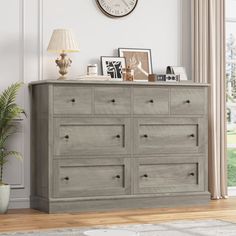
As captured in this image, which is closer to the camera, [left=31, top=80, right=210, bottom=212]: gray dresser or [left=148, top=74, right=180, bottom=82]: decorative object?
[left=31, top=80, right=210, bottom=212]: gray dresser

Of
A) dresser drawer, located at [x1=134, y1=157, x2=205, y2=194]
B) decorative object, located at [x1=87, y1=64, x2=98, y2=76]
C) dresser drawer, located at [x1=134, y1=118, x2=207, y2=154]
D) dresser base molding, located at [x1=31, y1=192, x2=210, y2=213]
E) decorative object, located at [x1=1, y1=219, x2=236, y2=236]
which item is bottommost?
decorative object, located at [x1=1, y1=219, x2=236, y2=236]

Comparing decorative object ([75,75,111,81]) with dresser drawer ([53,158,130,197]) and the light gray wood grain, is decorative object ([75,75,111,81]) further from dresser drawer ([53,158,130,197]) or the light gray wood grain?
dresser drawer ([53,158,130,197])

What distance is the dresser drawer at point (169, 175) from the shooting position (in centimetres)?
593

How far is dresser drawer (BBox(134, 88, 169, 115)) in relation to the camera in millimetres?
5914

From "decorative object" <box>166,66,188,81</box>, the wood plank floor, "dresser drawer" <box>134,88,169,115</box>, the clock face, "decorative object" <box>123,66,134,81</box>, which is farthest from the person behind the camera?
"decorative object" <box>166,66,188,81</box>

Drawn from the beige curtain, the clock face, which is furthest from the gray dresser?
the clock face

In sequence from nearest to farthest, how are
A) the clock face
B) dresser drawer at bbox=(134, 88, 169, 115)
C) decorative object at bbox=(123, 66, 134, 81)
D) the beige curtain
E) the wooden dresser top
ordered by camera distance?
1. the wooden dresser top
2. dresser drawer at bbox=(134, 88, 169, 115)
3. decorative object at bbox=(123, 66, 134, 81)
4. the clock face
5. the beige curtain

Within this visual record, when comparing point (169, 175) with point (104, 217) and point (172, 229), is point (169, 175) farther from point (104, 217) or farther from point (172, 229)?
point (172, 229)

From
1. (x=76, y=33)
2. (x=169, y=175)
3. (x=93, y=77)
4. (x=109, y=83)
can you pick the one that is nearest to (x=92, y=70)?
(x=93, y=77)

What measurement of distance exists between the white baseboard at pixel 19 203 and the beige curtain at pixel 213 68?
176cm

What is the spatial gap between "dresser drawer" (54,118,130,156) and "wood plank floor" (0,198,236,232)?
0.52 metres

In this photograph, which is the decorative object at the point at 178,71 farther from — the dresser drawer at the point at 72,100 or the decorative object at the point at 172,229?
the decorative object at the point at 172,229

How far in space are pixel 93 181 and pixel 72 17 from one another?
1.48m

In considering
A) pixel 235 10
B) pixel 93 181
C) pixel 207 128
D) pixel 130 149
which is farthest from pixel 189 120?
pixel 235 10
